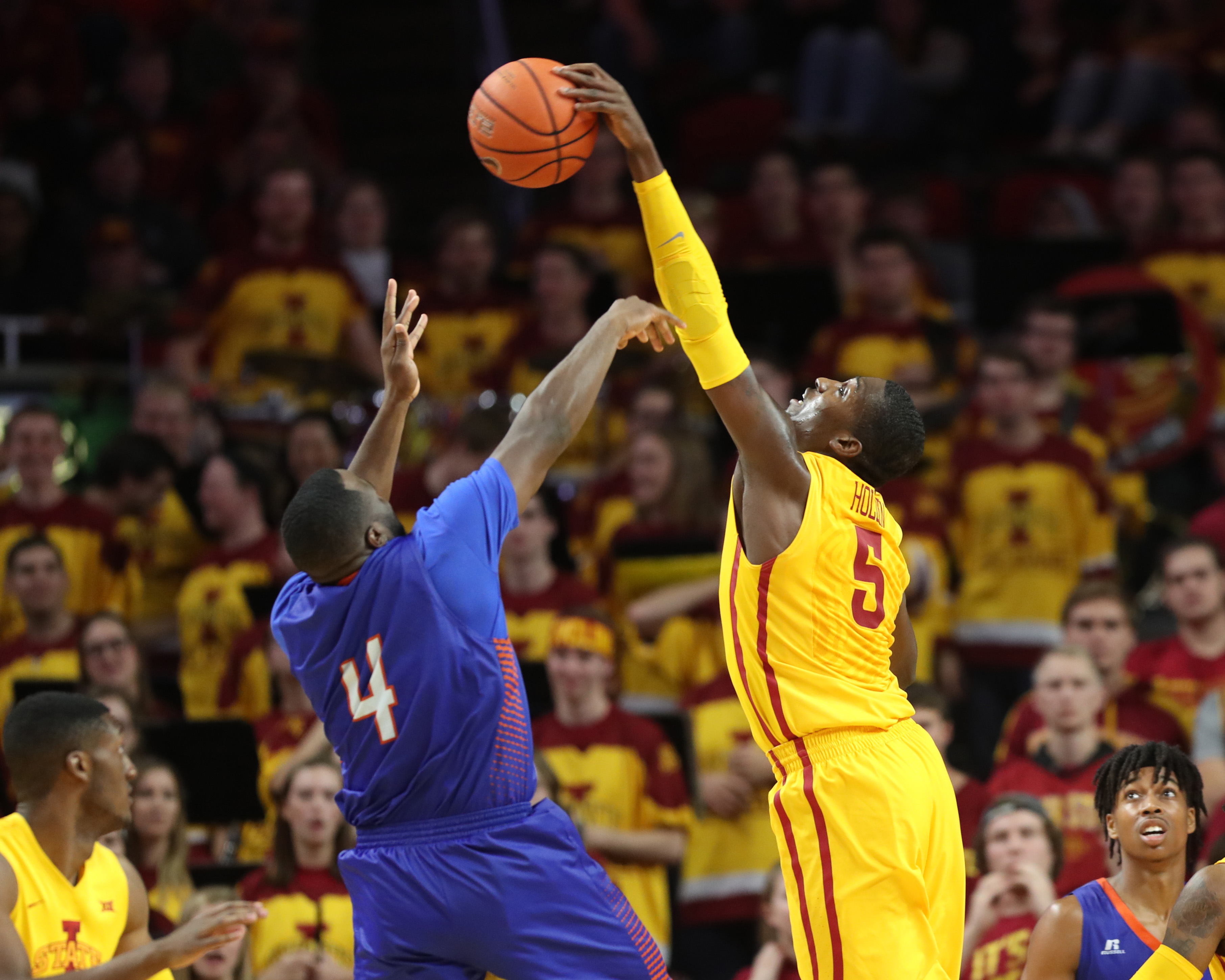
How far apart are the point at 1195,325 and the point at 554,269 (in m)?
3.58

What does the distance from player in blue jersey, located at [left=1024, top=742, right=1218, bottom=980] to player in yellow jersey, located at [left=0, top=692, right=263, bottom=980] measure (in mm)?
2466

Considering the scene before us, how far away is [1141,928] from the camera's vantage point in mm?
4852

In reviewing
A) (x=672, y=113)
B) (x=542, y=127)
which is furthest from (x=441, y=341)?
(x=542, y=127)

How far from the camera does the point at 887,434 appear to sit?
4.80m

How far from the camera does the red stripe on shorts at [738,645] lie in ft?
15.4

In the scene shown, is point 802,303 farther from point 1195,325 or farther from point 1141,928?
point 1141,928

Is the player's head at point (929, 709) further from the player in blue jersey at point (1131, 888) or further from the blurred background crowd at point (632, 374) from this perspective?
the player in blue jersey at point (1131, 888)

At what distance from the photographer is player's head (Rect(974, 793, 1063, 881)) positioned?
6.22 m

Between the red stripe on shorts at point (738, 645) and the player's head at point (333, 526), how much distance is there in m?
0.89

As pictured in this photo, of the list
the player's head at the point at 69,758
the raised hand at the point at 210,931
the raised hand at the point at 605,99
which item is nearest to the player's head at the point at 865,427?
the raised hand at the point at 605,99

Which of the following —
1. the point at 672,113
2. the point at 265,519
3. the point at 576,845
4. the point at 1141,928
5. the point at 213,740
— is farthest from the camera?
the point at 672,113

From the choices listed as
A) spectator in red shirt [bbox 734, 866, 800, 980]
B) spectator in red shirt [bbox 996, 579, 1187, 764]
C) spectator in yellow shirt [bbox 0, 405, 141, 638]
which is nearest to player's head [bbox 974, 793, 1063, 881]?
spectator in red shirt [bbox 734, 866, 800, 980]

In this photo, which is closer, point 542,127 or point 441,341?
point 542,127

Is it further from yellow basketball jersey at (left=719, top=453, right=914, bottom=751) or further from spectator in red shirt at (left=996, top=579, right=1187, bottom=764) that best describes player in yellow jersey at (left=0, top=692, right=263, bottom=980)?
spectator in red shirt at (left=996, top=579, right=1187, bottom=764)
